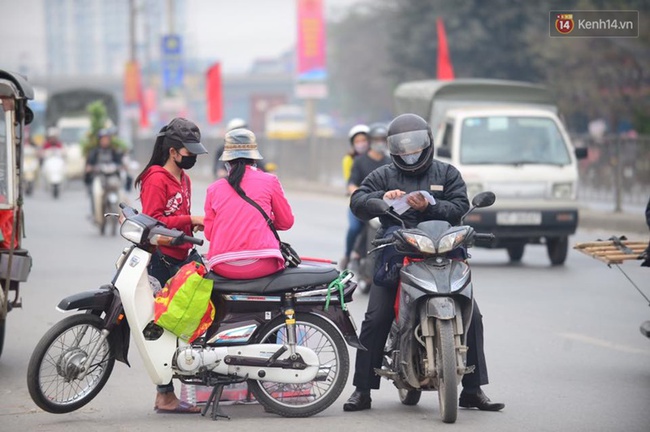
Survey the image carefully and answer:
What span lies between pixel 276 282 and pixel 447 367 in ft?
3.75

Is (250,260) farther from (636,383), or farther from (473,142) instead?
(473,142)

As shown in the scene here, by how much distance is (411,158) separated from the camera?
7.57 m

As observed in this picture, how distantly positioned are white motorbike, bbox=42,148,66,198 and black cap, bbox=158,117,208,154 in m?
26.6

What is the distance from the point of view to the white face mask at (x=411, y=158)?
756cm

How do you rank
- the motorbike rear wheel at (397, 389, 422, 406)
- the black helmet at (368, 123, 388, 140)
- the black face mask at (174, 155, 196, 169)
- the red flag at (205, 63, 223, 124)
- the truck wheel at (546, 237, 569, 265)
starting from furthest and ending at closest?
the red flag at (205, 63, 223, 124), the truck wheel at (546, 237, 569, 265), the black helmet at (368, 123, 388, 140), the black face mask at (174, 155, 196, 169), the motorbike rear wheel at (397, 389, 422, 406)

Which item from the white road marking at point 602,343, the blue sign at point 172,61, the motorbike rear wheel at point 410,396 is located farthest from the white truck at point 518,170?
the blue sign at point 172,61

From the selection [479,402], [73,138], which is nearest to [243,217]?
[479,402]

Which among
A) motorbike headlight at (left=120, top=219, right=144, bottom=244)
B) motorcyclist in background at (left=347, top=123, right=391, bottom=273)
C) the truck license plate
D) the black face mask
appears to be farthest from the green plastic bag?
the truck license plate

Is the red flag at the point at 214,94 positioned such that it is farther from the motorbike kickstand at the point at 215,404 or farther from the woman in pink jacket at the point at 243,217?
the motorbike kickstand at the point at 215,404

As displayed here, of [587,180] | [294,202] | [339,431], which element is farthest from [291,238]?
[339,431]

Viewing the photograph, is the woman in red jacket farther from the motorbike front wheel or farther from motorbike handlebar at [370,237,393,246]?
motorbike handlebar at [370,237,393,246]

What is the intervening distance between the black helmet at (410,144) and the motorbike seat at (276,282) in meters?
0.81

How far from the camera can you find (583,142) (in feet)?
80.5

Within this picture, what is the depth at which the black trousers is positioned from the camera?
752 centimetres
